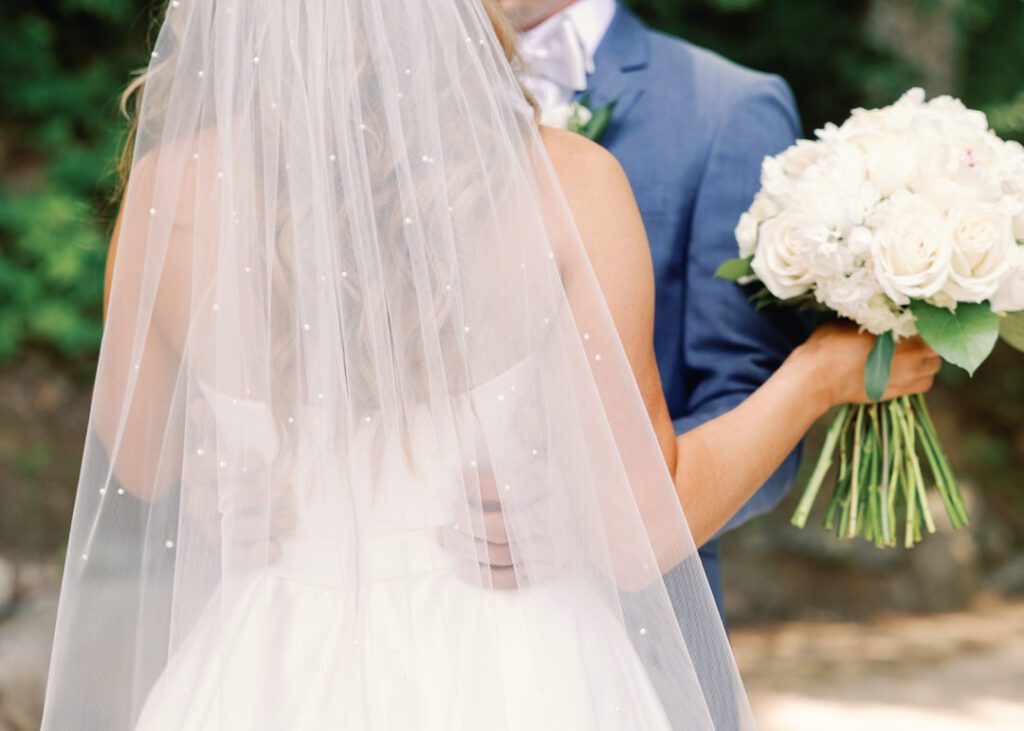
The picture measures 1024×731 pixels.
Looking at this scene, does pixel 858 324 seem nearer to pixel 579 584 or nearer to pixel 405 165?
pixel 579 584

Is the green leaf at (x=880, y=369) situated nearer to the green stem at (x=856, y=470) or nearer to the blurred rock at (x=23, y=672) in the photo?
the green stem at (x=856, y=470)

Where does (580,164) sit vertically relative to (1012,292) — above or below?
above

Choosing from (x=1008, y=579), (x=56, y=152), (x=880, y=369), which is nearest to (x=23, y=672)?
(x=56, y=152)

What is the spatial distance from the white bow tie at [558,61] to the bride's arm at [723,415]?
27.7 inches

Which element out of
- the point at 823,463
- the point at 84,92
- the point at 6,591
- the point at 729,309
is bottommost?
the point at 6,591

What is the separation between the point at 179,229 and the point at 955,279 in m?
1.15

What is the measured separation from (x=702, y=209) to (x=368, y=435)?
0.98 m

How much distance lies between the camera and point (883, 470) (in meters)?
2.12

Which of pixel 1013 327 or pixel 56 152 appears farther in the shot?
pixel 56 152

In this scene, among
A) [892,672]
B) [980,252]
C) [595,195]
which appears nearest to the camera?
[595,195]

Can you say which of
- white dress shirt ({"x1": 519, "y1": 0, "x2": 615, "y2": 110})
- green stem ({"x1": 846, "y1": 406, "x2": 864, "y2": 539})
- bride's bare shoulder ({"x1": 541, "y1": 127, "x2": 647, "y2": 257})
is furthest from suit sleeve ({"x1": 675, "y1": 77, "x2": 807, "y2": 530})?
bride's bare shoulder ({"x1": 541, "y1": 127, "x2": 647, "y2": 257})

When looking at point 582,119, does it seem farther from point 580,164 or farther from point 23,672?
point 23,672

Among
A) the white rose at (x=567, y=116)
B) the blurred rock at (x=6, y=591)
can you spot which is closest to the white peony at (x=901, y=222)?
the white rose at (x=567, y=116)

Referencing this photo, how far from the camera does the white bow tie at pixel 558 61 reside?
7.39 feet
